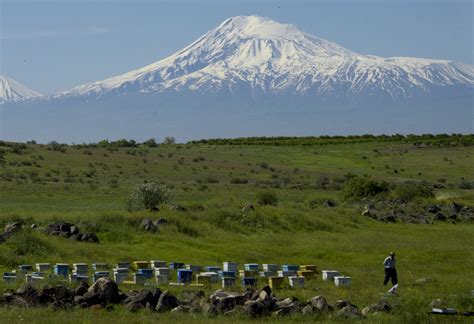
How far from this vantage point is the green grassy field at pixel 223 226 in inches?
1200

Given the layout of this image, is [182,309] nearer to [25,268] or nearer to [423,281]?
[25,268]

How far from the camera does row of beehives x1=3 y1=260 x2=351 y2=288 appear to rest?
2814 centimetres

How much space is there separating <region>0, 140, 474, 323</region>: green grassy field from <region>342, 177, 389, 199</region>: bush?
0.95 metres

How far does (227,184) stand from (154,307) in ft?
182

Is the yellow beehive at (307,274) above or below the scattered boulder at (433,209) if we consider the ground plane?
above

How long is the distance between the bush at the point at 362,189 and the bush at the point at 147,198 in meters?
22.1

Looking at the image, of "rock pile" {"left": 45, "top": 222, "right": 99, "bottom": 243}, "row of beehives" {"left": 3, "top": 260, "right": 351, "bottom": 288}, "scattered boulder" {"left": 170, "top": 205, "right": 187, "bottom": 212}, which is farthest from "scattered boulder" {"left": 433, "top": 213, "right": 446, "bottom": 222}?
"row of beehives" {"left": 3, "top": 260, "right": 351, "bottom": 288}

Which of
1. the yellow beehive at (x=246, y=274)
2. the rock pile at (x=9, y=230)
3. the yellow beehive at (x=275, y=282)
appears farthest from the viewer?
the rock pile at (x=9, y=230)

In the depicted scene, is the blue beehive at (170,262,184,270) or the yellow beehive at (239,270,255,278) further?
the blue beehive at (170,262,184,270)

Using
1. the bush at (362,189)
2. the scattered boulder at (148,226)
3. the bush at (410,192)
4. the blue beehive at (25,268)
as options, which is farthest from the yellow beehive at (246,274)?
the bush at (362,189)

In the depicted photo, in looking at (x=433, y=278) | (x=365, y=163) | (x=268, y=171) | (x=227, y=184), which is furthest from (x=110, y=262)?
(x=365, y=163)

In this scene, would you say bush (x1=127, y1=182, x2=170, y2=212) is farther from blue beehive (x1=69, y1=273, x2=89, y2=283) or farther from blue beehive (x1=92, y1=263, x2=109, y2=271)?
blue beehive (x1=69, y1=273, x2=89, y2=283)

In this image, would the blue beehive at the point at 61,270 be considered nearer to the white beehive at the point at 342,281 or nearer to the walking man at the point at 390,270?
the white beehive at the point at 342,281

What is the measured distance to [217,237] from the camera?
44094 mm
